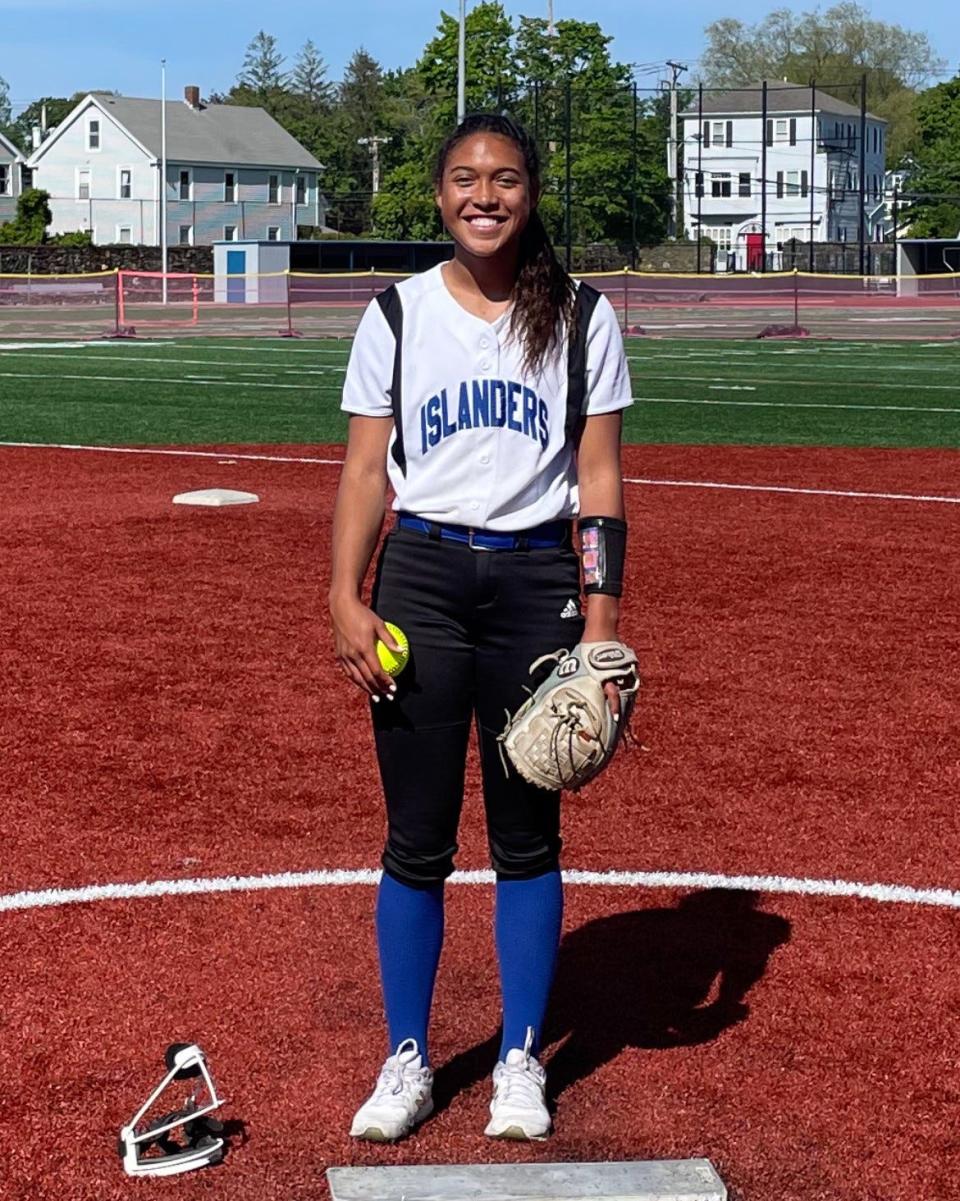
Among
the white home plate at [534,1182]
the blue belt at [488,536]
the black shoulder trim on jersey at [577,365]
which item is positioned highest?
the black shoulder trim on jersey at [577,365]

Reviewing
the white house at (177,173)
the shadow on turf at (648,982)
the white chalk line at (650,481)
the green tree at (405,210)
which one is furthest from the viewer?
the white house at (177,173)

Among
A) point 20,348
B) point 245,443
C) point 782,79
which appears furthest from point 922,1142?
point 782,79

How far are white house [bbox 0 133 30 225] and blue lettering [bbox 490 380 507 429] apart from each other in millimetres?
104676

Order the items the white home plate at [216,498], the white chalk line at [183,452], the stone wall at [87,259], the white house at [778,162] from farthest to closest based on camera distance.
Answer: the white house at [778,162]
the stone wall at [87,259]
the white chalk line at [183,452]
the white home plate at [216,498]

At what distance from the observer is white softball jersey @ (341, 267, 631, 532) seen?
3.82 metres

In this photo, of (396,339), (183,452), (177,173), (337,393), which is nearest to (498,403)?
(396,339)

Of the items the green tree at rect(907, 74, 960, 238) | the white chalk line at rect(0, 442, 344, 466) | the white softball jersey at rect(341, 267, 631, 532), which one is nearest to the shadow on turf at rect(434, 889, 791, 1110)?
the white softball jersey at rect(341, 267, 631, 532)

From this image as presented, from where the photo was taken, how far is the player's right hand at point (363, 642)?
3.80m

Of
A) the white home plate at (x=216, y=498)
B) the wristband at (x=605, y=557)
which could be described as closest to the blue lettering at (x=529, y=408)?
the wristband at (x=605, y=557)

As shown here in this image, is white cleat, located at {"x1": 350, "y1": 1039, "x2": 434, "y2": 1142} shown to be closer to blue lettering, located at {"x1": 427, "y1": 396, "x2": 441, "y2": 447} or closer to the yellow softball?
the yellow softball

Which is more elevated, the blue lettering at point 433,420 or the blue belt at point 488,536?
the blue lettering at point 433,420

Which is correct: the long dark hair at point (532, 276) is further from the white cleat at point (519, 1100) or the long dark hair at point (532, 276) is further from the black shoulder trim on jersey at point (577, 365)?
the white cleat at point (519, 1100)

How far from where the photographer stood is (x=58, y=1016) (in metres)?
4.47

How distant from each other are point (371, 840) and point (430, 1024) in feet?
4.64
